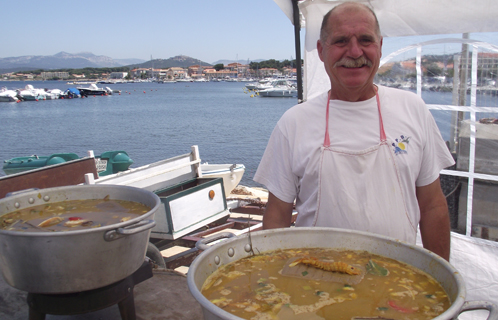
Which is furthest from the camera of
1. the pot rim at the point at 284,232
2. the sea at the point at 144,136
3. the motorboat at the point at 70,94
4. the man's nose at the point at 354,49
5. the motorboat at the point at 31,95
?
the motorboat at the point at 70,94

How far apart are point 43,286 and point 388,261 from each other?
135 centimetres

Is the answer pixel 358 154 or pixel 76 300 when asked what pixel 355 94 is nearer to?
pixel 358 154

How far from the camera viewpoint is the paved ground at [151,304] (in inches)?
98.0

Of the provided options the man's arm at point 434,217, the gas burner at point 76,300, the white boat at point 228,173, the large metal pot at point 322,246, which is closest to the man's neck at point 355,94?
the man's arm at point 434,217

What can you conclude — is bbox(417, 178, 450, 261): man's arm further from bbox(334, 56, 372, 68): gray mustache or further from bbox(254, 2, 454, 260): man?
bbox(334, 56, 372, 68): gray mustache

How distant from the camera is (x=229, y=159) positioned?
2444 centimetres

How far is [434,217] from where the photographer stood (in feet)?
6.35

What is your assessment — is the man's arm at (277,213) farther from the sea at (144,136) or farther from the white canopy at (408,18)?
the sea at (144,136)

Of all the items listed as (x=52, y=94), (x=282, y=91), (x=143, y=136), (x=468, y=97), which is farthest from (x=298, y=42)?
(x=52, y=94)

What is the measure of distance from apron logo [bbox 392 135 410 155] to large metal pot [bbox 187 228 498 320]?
0.53m

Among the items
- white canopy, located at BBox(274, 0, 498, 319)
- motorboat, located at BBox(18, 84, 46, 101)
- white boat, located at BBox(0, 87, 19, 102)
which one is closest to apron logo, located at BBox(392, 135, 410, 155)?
white canopy, located at BBox(274, 0, 498, 319)

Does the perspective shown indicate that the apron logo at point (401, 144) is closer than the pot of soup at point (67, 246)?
No

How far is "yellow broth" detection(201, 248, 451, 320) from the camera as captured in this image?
1.13m

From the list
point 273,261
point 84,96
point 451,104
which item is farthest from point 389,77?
point 84,96
